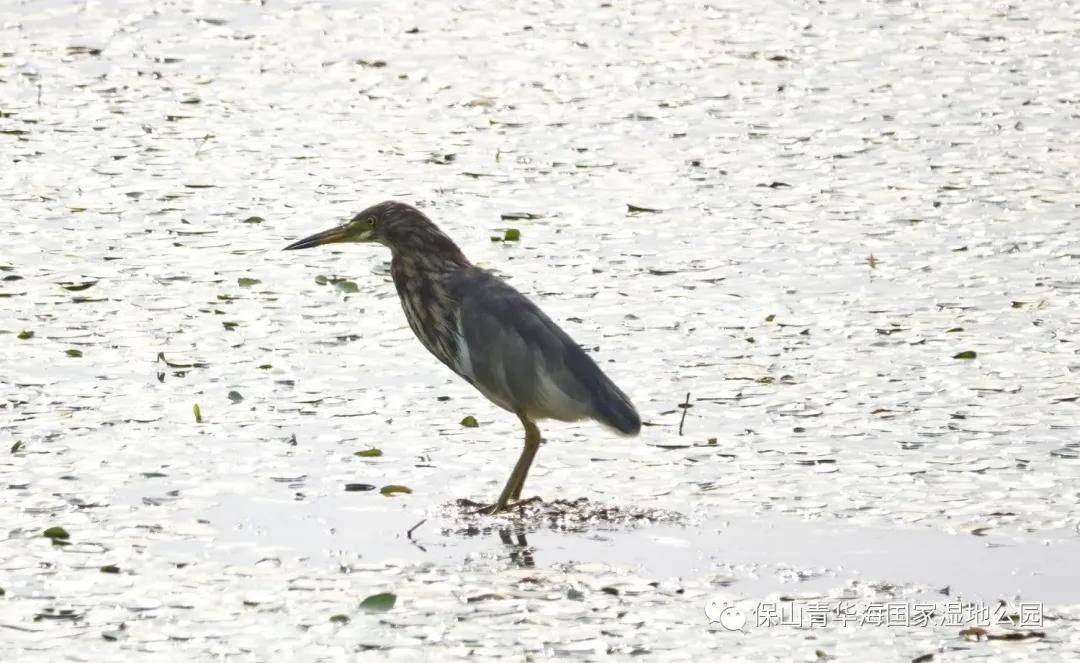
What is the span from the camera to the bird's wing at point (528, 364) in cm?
682

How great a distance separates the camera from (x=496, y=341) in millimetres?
6871

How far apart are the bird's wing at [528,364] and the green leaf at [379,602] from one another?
1.14 meters

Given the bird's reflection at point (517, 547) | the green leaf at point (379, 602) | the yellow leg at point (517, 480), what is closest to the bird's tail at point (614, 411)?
the yellow leg at point (517, 480)

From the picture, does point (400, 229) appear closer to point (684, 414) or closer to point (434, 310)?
point (434, 310)

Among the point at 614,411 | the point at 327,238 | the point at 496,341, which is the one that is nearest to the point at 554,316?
the point at 327,238

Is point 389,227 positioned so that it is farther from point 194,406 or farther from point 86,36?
point 86,36

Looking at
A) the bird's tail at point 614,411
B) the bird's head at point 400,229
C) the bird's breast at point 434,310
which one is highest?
the bird's head at point 400,229

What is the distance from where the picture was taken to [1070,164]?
11516 mm

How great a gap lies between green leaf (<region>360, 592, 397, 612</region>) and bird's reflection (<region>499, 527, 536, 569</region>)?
57 centimetres

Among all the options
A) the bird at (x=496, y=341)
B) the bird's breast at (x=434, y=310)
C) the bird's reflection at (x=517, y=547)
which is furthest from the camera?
the bird's breast at (x=434, y=310)

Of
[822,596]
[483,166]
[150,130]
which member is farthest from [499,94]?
[822,596]

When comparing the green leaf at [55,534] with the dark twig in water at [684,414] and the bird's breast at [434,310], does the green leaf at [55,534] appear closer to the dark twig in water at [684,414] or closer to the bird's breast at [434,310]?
the bird's breast at [434,310]

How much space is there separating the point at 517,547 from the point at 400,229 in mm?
1375

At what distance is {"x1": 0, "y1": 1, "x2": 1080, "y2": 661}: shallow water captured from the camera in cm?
619
